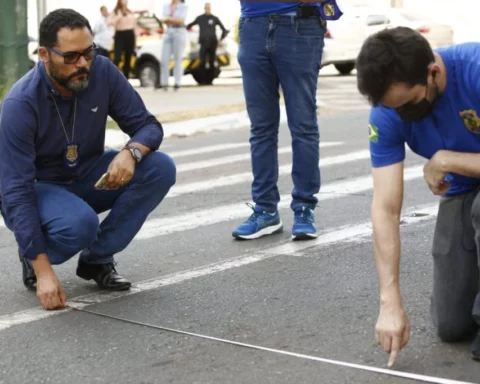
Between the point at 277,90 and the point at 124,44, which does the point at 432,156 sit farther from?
the point at 124,44

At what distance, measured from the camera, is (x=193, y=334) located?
418 cm

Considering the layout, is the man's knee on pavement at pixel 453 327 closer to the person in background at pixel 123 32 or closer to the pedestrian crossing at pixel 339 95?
the pedestrian crossing at pixel 339 95

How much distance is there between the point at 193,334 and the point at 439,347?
89 cm

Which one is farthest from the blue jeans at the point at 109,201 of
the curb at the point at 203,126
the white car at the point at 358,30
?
the white car at the point at 358,30

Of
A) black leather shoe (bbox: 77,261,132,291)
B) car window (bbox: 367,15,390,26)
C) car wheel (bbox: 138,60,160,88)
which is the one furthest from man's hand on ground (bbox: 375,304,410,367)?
car window (bbox: 367,15,390,26)

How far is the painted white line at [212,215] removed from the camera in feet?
21.5

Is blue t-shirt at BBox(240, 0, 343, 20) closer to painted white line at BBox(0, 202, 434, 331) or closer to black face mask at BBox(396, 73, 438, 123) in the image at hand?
painted white line at BBox(0, 202, 434, 331)

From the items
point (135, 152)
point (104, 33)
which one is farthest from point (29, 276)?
point (104, 33)

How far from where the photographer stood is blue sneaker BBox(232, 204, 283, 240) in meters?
6.00

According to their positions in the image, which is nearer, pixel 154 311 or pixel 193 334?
pixel 193 334

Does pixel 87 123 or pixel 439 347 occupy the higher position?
pixel 87 123

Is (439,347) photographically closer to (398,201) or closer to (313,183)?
(398,201)

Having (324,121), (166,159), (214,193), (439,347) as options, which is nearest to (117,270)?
(166,159)

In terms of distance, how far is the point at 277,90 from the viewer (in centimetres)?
600
